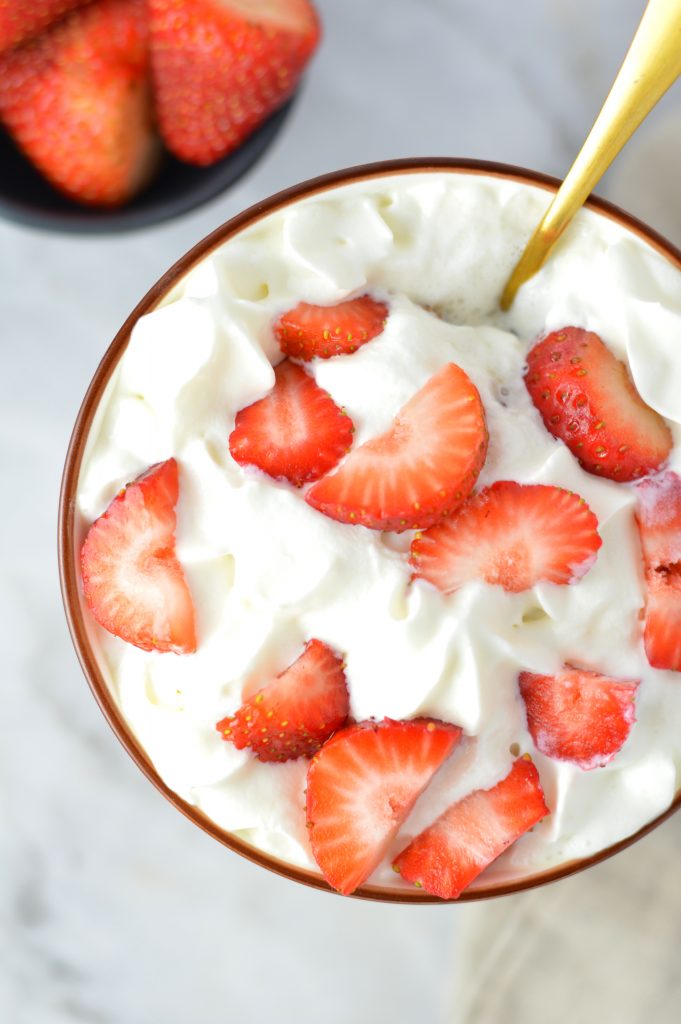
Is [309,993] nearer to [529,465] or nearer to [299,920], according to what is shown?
[299,920]

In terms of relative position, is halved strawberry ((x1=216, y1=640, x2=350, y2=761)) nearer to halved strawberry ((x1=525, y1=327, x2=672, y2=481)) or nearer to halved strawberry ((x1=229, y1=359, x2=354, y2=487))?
halved strawberry ((x1=229, y1=359, x2=354, y2=487))

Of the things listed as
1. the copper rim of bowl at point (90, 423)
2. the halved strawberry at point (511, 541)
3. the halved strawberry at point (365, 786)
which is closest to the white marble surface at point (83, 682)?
the copper rim of bowl at point (90, 423)

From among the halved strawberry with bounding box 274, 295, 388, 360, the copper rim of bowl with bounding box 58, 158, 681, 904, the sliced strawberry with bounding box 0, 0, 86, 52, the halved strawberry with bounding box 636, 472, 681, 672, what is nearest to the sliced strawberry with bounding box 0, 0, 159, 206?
the sliced strawberry with bounding box 0, 0, 86, 52

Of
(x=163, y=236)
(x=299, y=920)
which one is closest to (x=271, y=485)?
(x=163, y=236)

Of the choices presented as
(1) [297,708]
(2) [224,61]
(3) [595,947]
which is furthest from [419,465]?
(3) [595,947]

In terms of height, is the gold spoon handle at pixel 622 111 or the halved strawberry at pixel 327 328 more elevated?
the gold spoon handle at pixel 622 111

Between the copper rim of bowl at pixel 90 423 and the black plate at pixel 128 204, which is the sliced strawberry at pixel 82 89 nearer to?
the black plate at pixel 128 204

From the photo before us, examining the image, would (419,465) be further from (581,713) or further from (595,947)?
(595,947)
